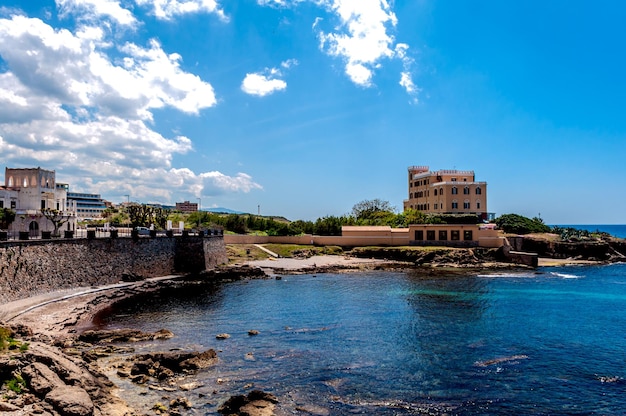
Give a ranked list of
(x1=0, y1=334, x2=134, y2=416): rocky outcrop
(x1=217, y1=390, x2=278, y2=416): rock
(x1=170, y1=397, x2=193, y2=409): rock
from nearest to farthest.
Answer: (x1=0, y1=334, x2=134, y2=416): rocky outcrop
(x1=217, y1=390, x2=278, y2=416): rock
(x1=170, y1=397, x2=193, y2=409): rock

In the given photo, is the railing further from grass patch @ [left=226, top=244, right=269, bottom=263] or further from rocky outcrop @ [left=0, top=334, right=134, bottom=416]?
rocky outcrop @ [left=0, top=334, right=134, bottom=416]

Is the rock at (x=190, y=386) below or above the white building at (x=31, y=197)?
below

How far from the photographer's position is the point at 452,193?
380 ft

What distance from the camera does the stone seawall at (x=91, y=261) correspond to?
39.3 meters

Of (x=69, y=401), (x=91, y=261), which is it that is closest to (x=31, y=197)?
(x=91, y=261)

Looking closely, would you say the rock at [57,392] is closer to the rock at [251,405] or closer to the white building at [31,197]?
the rock at [251,405]

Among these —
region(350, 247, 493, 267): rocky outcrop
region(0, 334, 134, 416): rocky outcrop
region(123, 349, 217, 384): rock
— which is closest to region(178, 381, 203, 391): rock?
region(123, 349, 217, 384): rock

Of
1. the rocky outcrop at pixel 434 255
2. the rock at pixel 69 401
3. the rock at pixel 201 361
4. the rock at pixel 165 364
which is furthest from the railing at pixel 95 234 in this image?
the rocky outcrop at pixel 434 255

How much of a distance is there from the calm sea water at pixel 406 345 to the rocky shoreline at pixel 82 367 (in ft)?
3.45

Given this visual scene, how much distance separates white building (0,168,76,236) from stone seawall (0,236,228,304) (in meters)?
23.1

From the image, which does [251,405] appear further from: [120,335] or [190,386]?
[120,335]

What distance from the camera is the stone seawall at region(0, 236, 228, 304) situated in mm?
39312

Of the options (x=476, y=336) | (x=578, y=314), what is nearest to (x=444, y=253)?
(x=578, y=314)

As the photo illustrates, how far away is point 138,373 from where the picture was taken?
2441 cm
